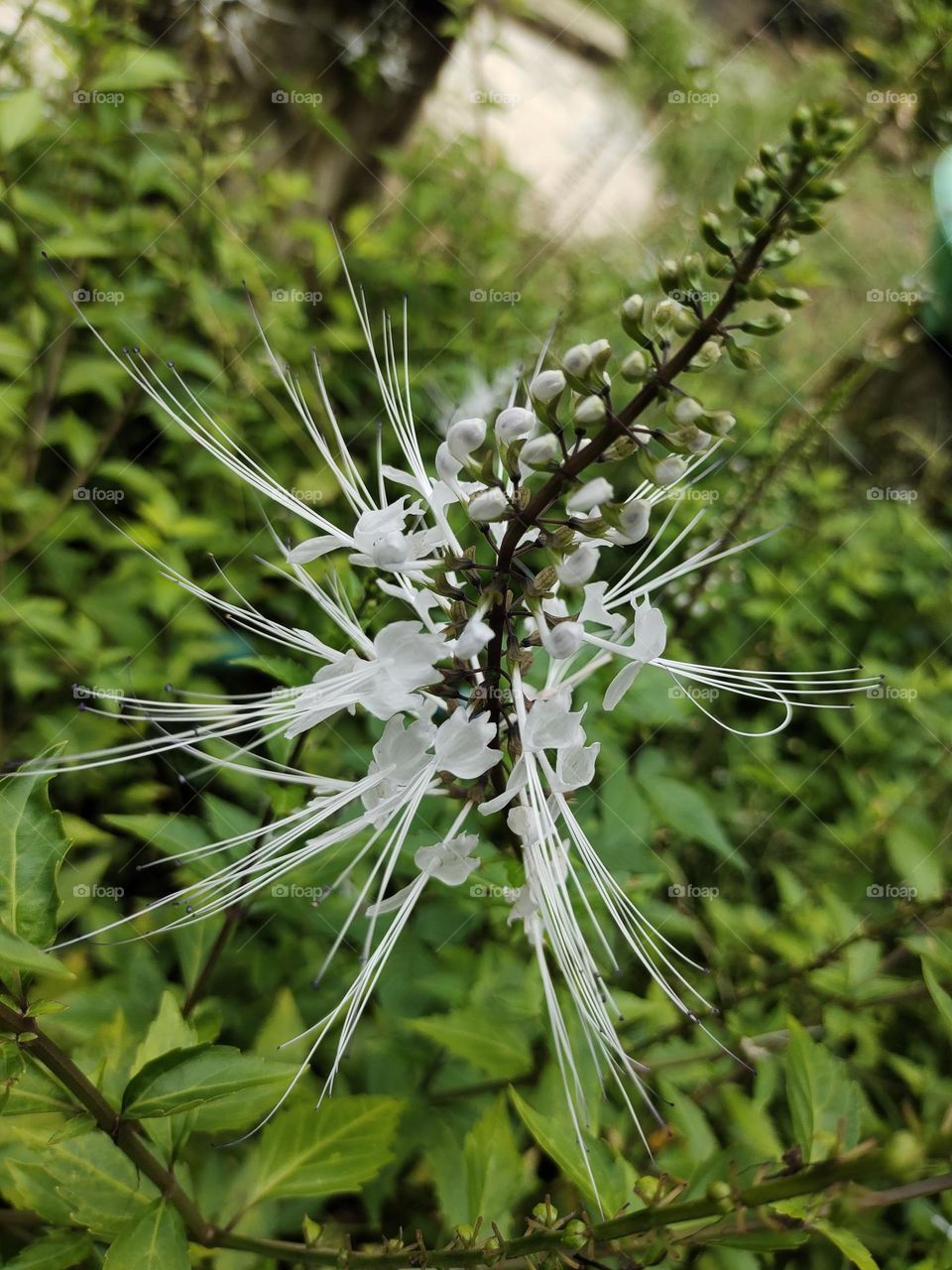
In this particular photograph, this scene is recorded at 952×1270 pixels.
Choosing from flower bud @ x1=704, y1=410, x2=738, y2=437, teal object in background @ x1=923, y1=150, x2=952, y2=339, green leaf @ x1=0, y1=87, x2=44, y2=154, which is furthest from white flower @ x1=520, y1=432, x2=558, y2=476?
teal object in background @ x1=923, y1=150, x2=952, y2=339

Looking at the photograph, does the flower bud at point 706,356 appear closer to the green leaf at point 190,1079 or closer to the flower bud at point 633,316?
the flower bud at point 633,316

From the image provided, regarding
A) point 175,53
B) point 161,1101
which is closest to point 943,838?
point 161,1101

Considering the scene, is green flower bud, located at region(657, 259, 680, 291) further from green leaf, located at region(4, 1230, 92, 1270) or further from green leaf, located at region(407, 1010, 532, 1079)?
green leaf, located at region(4, 1230, 92, 1270)

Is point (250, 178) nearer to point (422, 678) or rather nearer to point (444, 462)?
point (444, 462)

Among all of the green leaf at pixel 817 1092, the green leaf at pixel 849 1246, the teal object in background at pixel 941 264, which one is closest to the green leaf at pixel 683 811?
the green leaf at pixel 817 1092

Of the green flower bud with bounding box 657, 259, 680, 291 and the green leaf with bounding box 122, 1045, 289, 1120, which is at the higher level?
the green flower bud with bounding box 657, 259, 680, 291

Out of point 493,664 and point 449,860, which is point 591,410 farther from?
point 449,860
